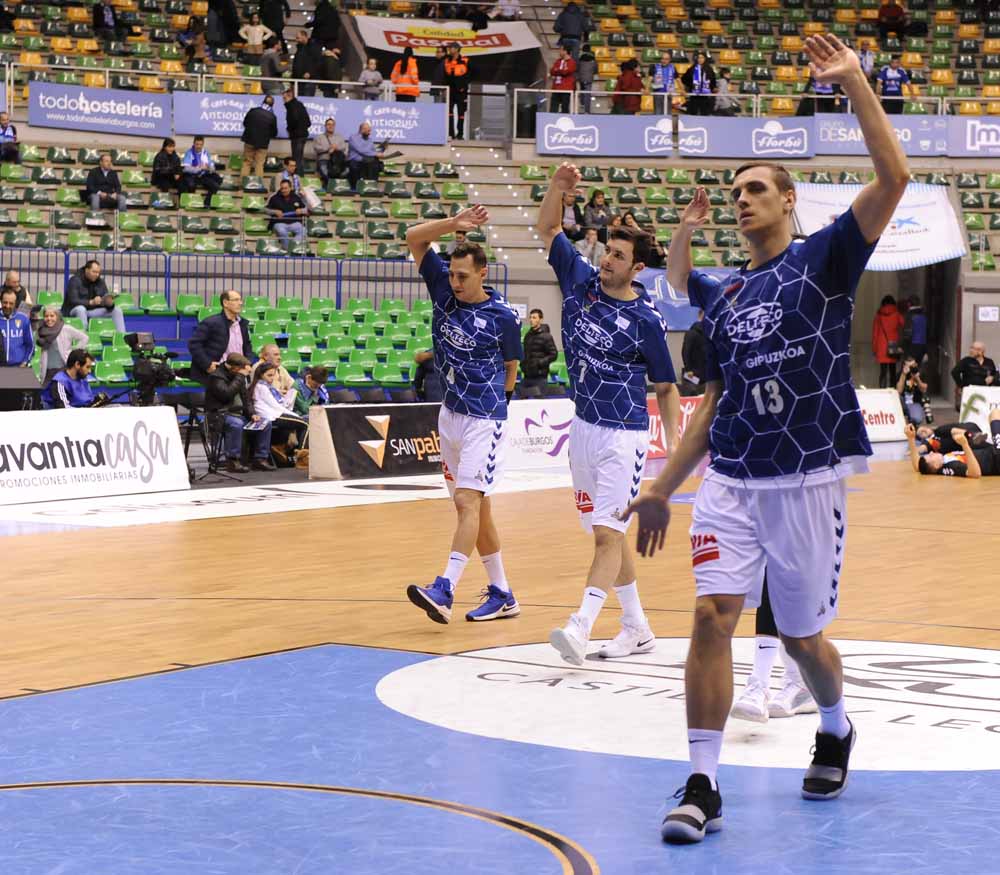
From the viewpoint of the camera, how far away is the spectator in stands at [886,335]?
32.5 m

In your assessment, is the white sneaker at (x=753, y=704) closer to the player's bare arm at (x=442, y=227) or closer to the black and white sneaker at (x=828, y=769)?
the black and white sneaker at (x=828, y=769)

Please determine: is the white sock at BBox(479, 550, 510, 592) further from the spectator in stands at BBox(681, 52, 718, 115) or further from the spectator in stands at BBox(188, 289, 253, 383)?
the spectator in stands at BBox(681, 52, 718, 115)

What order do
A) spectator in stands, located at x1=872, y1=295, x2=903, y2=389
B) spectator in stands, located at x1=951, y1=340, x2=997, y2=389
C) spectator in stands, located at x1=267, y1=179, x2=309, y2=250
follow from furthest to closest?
spectator in stands, located at x1=872, y1=295, x2=903, y2=389 < spectator in stands, located at x1=267, y1=179, x2=309, y2=250 < spectator in stands, located at x1=951, y1=340, x2=997, y2=389

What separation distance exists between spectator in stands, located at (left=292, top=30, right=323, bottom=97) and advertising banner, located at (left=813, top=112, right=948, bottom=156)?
35.1 ft

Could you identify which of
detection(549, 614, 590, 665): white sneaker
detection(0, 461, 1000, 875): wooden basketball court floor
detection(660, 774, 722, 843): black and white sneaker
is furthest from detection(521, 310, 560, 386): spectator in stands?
detection(660, 774, 722, 843): black and white sneaker

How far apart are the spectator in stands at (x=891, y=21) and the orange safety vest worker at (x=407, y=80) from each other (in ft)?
44.6

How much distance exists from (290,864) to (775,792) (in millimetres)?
1869

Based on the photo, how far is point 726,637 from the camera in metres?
5.20

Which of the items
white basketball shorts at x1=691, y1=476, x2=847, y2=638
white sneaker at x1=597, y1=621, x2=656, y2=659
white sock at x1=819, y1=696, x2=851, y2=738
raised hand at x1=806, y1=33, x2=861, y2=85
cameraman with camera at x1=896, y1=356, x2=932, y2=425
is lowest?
cameraman with camera at x1=896, y1=356, x2=932, y2=425

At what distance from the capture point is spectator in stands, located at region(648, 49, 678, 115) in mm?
33969

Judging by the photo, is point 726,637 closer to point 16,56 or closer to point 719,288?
point 719,288

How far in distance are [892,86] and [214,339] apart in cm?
1990

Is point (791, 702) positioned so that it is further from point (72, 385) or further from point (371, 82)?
point (371, 82)

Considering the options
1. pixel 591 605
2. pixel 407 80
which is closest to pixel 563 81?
pixel 407 80
